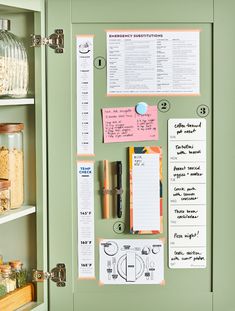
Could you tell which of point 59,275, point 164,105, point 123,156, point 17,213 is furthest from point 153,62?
point 59,275

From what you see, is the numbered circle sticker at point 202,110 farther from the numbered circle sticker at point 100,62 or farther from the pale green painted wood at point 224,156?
the numbered circle sticker at point 100,62

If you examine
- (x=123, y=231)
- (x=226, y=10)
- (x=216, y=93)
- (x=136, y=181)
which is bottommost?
(x=123, y=231)

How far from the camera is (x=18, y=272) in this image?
8.45ft

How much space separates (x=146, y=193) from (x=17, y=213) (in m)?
0.45

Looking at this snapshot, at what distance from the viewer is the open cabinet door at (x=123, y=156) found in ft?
8.36

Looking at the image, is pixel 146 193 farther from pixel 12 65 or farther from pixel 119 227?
pixel 12 65

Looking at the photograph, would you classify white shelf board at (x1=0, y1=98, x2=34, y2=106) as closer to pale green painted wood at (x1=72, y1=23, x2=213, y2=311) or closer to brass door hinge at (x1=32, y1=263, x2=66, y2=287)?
pale green painted wood at (x1=72, y1=23, x2=213, y2=311)

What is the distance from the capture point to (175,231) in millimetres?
2605

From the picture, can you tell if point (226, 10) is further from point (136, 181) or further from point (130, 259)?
point (130, 259)

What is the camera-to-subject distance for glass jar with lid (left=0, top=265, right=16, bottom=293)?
8.20 ft

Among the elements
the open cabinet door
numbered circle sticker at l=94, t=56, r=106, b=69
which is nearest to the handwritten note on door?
the open cabinet door

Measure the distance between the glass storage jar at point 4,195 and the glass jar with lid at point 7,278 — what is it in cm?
20

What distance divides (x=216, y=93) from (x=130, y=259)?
0.64 metres

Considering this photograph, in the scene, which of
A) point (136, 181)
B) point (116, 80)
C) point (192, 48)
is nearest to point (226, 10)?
point (192, 48)
